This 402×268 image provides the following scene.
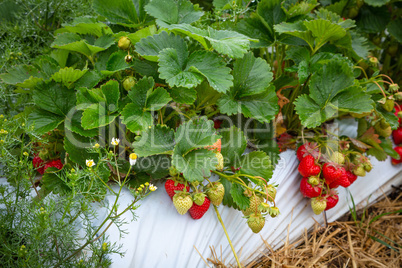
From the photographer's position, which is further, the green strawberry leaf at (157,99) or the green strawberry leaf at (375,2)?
the green strawberry leaf at (375,2)

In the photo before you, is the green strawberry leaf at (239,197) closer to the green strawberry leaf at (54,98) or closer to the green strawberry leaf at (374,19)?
the green strawberry leaf at (54,98)

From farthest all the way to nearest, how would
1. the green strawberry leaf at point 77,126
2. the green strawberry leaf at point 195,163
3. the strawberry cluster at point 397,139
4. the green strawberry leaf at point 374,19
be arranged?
1. the green strawberry leaf at point 374,19
2. the strawberry cluster at point 397,139
3. the green strawberry leaf at point 77,126
4. the green strawberry leaf at point 195,163

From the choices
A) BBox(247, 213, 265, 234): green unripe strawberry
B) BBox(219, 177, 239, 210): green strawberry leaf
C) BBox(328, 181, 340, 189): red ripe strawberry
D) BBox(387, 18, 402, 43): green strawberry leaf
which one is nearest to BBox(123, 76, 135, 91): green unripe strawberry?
BBox(219, 177, 239, 210): green strawberry leaf

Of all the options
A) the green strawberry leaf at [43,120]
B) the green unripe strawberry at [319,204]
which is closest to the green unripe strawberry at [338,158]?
the green unripe strawberry at [319,204]

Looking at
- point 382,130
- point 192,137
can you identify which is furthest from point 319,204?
point 192,137

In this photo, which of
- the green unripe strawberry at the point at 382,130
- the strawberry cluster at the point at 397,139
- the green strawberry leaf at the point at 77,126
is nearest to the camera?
the green strawberry leaf at the point at 77,126

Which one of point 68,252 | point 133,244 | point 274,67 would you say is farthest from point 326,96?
point 68,252

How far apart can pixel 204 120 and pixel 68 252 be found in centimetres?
45

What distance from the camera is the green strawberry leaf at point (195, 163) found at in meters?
0.76

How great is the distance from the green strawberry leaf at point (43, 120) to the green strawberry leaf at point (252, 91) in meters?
0.43

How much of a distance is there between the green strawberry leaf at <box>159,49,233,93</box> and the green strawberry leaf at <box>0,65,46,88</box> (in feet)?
1.19

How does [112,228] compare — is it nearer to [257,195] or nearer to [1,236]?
[1,236]

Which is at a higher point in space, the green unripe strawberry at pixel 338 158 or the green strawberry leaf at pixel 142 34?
the green strawberry leaf at pixel 142 34

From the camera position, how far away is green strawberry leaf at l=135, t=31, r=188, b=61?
0.86 metres
